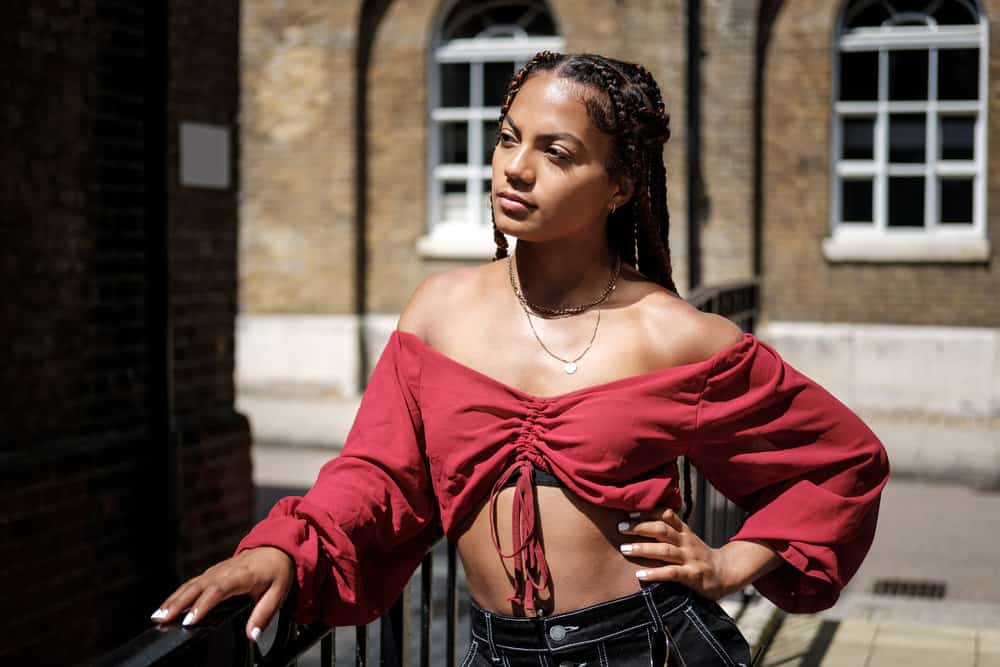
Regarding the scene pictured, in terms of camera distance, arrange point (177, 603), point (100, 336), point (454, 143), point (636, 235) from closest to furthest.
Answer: point (177, 603) < point (636, 235) < point (100, 336) < point (454, 143)

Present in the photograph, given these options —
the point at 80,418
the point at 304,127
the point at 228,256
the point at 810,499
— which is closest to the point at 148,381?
the point at 80,418

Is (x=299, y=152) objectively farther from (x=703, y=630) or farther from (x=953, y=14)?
(x=703, y=630)

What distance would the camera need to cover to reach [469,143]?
47.8 ft

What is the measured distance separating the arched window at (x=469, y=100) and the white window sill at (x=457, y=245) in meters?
0.01

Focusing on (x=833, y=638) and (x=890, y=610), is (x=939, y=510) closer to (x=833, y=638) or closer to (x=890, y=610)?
(x=890, y=610)

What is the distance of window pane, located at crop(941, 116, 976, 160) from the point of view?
13203 mm

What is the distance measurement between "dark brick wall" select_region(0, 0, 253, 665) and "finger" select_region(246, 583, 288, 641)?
311 cm

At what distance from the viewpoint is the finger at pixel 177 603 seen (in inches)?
63.8

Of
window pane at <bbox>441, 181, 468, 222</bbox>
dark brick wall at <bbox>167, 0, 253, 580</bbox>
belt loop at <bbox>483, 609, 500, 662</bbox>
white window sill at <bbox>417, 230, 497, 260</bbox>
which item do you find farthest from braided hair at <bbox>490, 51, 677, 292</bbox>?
window pane at <bbox>441, 181, 468, 222</bbox>

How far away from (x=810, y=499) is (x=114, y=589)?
12.6 feet

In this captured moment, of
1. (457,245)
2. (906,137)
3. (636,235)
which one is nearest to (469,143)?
(457,245)

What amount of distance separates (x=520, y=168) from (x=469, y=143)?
1277cm

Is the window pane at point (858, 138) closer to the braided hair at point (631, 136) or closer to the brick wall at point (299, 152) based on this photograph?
the brick wall at point (299, 152)

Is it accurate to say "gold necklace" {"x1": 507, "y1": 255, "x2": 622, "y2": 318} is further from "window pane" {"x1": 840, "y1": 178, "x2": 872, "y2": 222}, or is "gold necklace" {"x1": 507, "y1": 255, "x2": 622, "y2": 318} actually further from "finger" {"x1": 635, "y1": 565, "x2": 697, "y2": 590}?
"window pane" {"x1": 840, "y1": 178, "x2": 872, "y2": 222}
